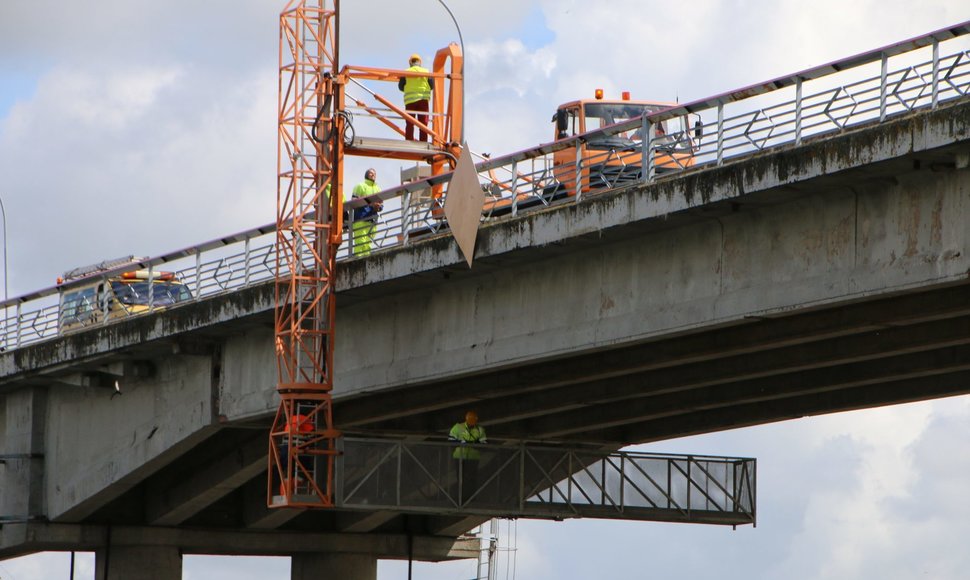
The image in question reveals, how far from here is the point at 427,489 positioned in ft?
107

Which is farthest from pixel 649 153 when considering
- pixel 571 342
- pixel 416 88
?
pixel 416 88

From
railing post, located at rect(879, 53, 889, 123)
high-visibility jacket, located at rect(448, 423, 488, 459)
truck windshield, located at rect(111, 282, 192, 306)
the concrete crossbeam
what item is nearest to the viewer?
railing post, located at rect(879, 53, 889, 123)

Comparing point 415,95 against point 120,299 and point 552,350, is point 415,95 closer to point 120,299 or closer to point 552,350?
point 120,299

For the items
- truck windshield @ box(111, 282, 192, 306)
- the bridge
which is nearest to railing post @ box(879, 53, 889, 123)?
the bridge

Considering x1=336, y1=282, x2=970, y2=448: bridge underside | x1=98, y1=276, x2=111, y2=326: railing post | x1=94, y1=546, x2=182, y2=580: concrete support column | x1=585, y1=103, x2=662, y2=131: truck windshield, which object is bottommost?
x1=94, y1=546, x2=182, y2=580: concrete support column

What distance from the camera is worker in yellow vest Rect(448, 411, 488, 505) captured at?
108ft

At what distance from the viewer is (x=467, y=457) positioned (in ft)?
108

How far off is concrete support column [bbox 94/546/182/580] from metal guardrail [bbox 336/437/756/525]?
11.1 m

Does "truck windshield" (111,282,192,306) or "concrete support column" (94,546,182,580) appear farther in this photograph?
"concrete support column" (94,546,182,580)

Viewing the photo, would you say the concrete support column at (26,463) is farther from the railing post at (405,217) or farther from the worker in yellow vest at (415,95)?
the railing post at (405,217)

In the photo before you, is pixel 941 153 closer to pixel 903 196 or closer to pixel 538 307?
pixel 903 196

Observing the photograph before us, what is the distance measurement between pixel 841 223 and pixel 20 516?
75.0 feet

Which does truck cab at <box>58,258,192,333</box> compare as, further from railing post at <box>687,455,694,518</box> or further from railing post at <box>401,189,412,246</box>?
railing post at <box>687,455,694,518</box>

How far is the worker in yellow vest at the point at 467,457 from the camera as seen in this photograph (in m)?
32.9
